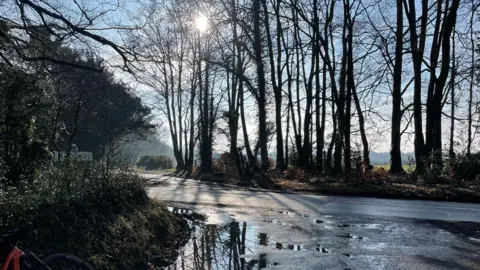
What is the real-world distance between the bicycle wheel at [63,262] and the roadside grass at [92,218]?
104cm

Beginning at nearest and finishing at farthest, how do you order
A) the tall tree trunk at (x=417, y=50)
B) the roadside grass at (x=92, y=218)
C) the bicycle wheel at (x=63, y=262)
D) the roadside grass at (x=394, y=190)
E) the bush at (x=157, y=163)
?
1. the bicycle wheel at (x=63, y=262)
2. the roadside grass at (x=92, y=218)
3. the roadside grass at (x=394, y=190)
4. the tall tree trunk at (x=417, y=50)
5. the bush at (x=157, y=163)

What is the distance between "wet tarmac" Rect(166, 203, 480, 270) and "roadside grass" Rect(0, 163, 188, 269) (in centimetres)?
63

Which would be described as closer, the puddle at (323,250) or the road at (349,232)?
the road at (349,232)

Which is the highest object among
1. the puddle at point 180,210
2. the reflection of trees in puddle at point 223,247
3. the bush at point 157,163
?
the bush at point 157,163

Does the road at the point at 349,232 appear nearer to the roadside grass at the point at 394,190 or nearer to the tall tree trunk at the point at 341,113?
the roadside grass at the point at 394,190

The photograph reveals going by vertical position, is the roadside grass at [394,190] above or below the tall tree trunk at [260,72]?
below

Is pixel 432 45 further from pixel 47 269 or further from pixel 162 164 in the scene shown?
pixel 162 164

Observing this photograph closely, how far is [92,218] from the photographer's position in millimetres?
6844

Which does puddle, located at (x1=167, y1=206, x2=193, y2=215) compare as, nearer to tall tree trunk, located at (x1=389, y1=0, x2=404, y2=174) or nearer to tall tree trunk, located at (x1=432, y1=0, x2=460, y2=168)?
tall tree trunk, located at (x1=432, y1=0, x2=460, y2=168)

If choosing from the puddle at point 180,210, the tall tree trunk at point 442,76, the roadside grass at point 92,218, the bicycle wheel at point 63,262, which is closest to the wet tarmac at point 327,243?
the roadside grass at point 92,218

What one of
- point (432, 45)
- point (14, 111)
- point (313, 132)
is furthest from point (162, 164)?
point (14, 111)

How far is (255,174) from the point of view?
2602 cm

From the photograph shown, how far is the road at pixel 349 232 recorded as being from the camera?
6.96m

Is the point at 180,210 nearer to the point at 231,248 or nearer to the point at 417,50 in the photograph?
the point at 231,248
